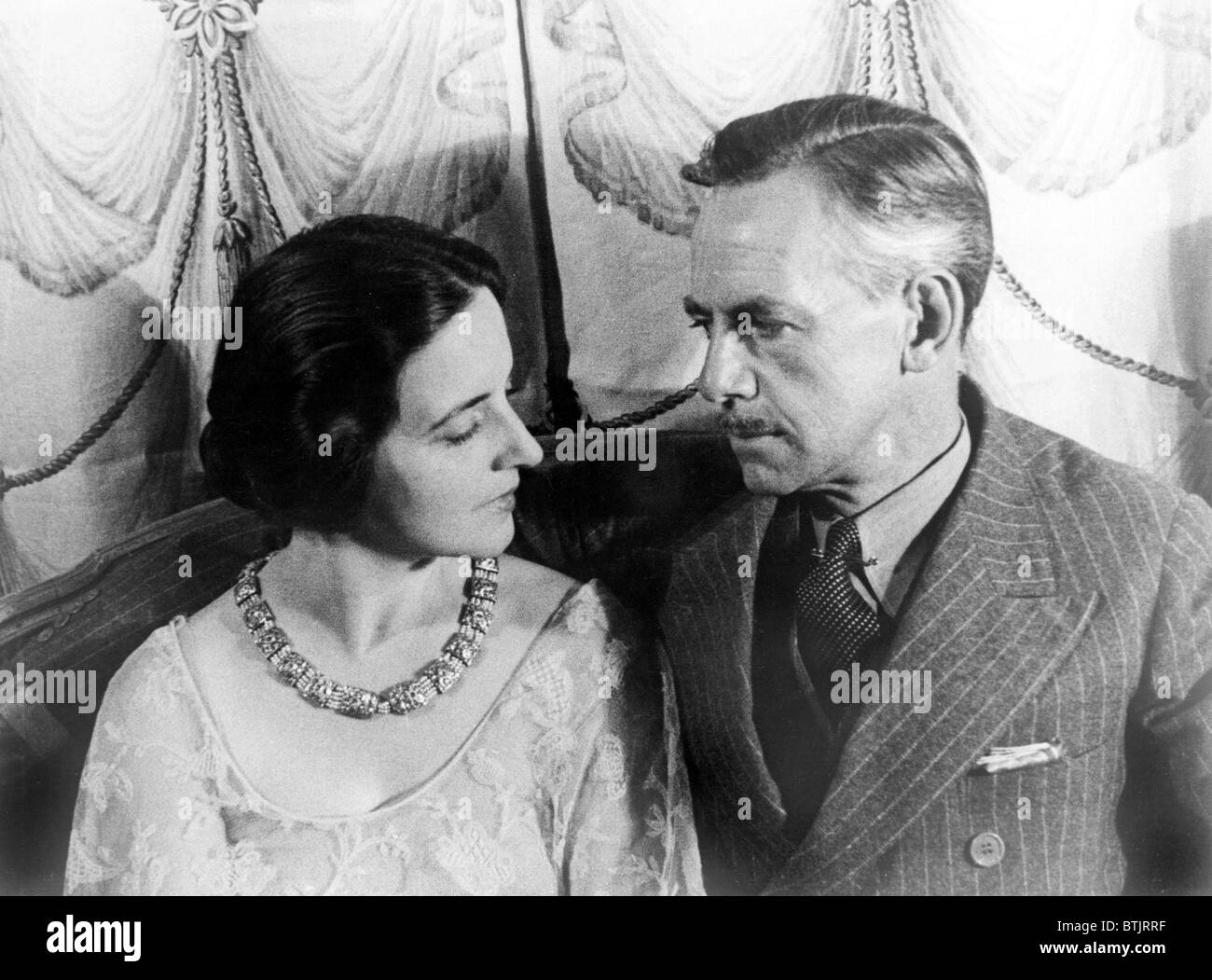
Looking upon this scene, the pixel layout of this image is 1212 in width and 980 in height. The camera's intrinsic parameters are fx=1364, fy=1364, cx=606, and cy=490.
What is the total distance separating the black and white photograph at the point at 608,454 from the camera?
286 centimetres

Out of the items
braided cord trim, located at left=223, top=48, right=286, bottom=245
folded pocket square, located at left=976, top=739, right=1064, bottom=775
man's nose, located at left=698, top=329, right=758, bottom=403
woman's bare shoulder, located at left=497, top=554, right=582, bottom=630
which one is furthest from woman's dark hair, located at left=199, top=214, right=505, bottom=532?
folded pocket square, located at left=976, top=739, right=1064, bottom=775

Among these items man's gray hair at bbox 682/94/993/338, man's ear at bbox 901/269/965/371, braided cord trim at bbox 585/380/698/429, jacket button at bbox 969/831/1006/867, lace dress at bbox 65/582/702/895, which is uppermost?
man's gray hair at bbox 682/94/993/338

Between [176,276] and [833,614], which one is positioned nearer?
[833,614]

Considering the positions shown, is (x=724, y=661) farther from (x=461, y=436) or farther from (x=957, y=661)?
(x=461, y=436)

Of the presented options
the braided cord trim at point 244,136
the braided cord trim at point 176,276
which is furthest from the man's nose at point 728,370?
the braided cord trim at point 176,276

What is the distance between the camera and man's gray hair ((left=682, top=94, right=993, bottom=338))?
2842 mm

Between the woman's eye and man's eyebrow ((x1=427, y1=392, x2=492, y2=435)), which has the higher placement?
man's eyebrow ((x1=427, y1=392, x2=492, y2=435))

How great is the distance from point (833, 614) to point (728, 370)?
0.57 meters

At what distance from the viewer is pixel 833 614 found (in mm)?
2908

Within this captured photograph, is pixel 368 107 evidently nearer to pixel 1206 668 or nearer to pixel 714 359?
pixel 714 359

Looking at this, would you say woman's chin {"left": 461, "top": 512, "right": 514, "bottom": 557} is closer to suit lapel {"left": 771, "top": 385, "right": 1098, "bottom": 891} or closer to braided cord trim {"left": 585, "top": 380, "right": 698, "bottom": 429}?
braided cord trim {"left": 585, "top": 380, "right": 698, "bottom": 429}

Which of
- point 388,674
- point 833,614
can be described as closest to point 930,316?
point 833,614

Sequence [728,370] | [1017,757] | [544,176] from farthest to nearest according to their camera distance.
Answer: [544,176], [728,370], [1017,757]

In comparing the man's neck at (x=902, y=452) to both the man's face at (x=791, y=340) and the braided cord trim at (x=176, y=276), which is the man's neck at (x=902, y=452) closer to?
the man's face at (x=791, y=340)
